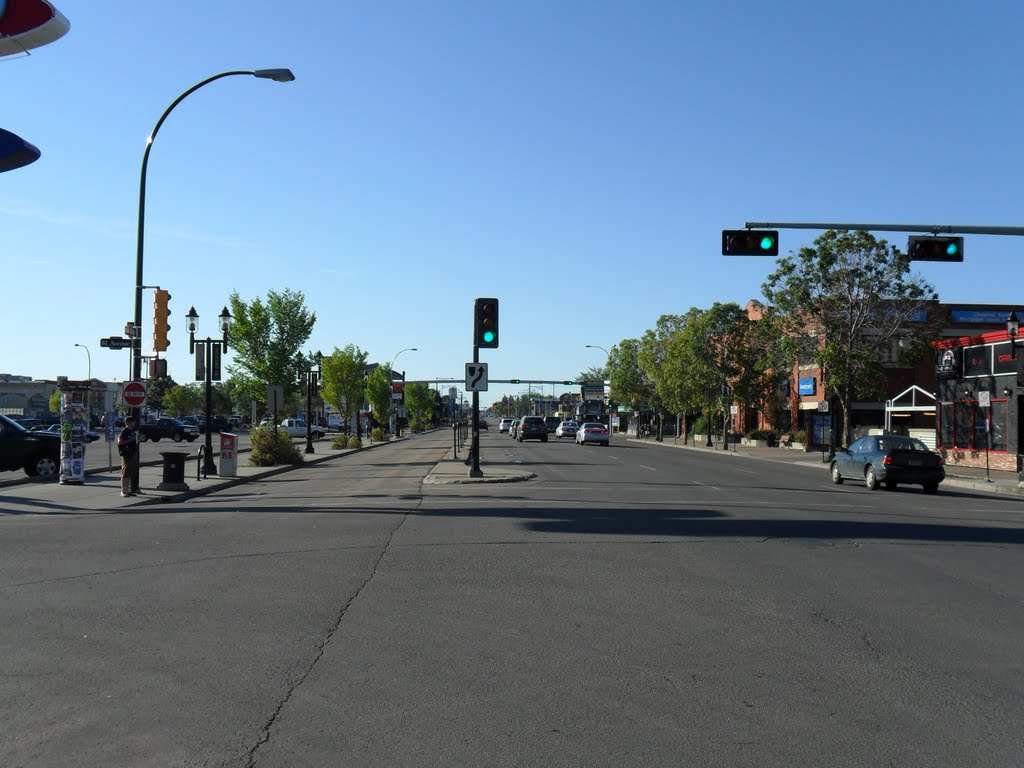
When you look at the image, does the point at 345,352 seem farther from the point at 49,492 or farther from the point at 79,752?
the point at 79,752

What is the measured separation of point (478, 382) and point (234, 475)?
7709mm

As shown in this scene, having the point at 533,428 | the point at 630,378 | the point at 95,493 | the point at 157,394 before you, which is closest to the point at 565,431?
the point at 533,428

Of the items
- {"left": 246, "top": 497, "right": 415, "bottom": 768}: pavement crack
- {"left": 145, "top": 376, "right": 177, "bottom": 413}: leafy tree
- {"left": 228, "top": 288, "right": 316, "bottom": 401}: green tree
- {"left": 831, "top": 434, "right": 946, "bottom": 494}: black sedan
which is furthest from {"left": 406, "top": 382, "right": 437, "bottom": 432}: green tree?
{"left": 246, "top": 497, "right": 415, "bottom": 768}: pavement crack

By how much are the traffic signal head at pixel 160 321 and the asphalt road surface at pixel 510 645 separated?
27.0 ft

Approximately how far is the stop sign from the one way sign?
8508 mm

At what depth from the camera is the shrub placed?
34.2 meters

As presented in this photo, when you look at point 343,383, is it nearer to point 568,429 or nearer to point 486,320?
point 568,429

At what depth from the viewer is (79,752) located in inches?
197

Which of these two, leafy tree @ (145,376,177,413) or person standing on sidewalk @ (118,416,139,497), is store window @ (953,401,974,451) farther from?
leafy tree @ (145,376,177,413)

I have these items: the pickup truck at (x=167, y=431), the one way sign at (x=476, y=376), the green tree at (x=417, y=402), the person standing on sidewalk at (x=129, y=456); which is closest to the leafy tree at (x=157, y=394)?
the green tree at (x=417, y=402)

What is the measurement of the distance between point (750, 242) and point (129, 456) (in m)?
14.1

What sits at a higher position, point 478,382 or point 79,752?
point 478,382

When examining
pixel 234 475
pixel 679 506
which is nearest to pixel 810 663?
pixel 679 506

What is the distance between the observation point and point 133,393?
2144 cm
